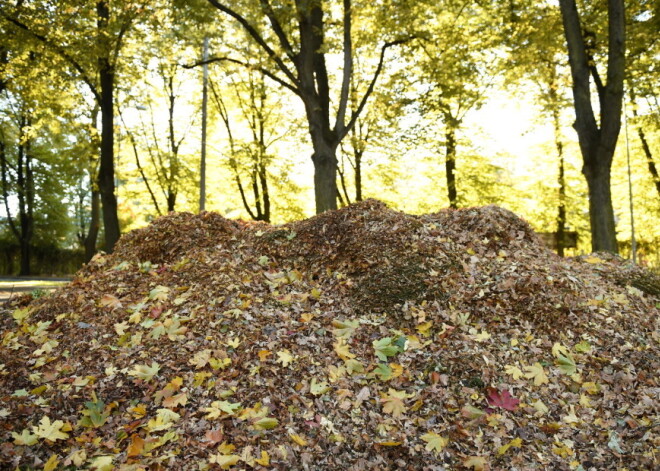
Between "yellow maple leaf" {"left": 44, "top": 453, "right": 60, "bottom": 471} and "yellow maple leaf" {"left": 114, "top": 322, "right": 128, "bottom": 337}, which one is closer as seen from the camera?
"yellow maple leaf" {"left": 44, "top": 453, "right": 60, "bottom": 471}

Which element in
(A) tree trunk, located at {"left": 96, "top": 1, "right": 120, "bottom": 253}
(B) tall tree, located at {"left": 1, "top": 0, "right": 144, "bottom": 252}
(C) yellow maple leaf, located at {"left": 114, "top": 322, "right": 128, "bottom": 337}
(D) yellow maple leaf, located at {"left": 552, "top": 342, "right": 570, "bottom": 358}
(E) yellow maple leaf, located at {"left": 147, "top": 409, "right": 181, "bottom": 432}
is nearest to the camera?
(E) yellow maple leaf, located at {"left": 147, "top": 409, "right": 181, "bottom": 432}

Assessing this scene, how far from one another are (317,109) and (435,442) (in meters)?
7.98

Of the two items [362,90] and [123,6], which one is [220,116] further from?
[123,6]

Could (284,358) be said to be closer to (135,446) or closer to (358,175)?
(135,446)

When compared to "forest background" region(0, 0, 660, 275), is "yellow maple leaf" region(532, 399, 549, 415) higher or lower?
lower

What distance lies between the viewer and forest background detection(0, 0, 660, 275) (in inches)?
420

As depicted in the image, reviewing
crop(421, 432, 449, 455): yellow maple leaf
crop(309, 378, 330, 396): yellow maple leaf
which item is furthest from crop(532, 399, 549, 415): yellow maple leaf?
crop(309, 378, 330, 396): yellow maple leaf

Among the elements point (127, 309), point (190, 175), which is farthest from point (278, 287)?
point (190, 175)

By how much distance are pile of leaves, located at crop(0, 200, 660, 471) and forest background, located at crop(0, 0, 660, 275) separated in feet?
14.7

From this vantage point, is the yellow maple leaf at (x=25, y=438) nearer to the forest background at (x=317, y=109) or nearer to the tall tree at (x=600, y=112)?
the forest background at (x=317, y=109)

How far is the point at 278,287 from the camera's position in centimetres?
577

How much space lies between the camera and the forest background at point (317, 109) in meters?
10.7

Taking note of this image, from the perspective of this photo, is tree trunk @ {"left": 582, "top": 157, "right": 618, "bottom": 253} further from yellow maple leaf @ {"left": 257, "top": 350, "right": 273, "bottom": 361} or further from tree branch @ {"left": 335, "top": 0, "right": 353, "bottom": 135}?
yellow maple leaf @ {"left": 257, "top": 350, "right": 273, "bottom": 361}

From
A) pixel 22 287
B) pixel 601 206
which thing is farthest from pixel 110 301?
pixel 22 287
